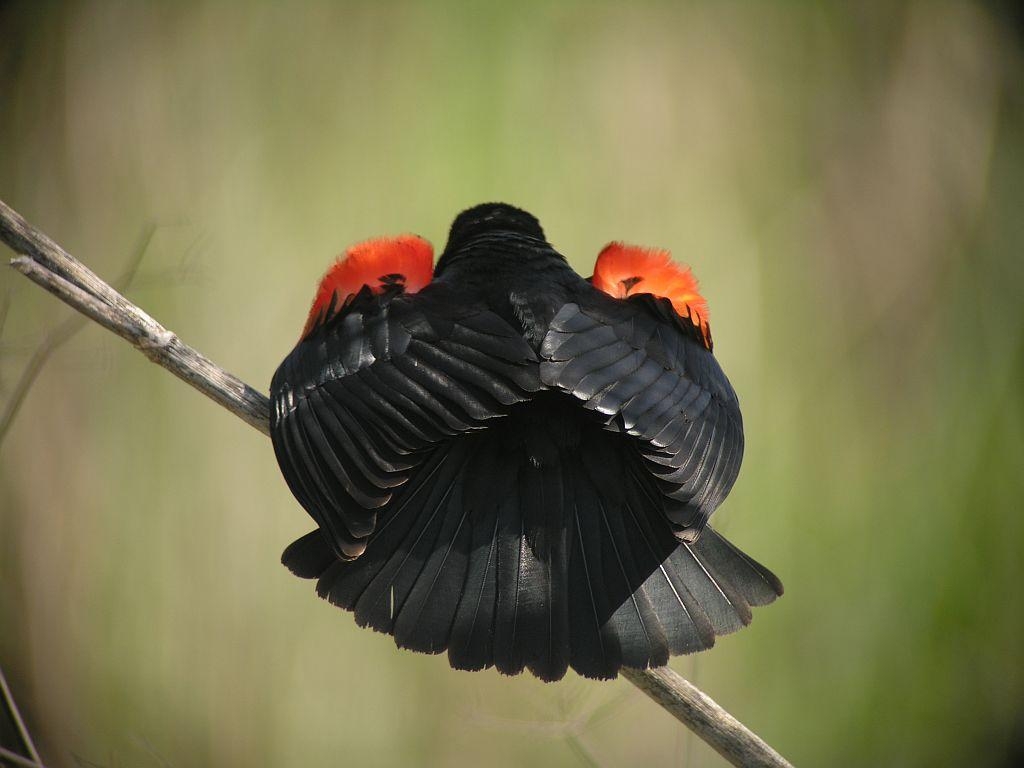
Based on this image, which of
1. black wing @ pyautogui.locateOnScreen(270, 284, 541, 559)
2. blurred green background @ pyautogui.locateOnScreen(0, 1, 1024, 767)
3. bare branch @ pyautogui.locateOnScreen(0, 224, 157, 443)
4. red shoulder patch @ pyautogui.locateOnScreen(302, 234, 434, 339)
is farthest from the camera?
blurred green background @ pyautogui.locateOnScreen(0, 1, 1024, 767)

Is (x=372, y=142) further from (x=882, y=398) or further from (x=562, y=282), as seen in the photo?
(x=882, y=398)

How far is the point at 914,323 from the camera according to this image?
3678 millimetres

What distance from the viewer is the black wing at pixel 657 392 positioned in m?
1.67

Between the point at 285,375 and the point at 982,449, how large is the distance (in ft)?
9.37

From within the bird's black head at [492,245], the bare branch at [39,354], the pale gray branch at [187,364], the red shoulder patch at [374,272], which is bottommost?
the bare branch at [39,354]

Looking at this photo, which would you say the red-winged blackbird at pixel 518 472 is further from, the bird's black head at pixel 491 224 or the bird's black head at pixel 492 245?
the bird's black head at pixel 491 224

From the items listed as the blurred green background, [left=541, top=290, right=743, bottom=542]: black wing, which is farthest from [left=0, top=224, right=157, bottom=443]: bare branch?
[left=541, top=290, right=743, bottom=542]: black wing

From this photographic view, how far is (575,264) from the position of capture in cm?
333

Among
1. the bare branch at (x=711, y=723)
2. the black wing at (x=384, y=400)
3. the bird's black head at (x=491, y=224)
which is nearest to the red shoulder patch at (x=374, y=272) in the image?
the black wing at (x=384, y=400)

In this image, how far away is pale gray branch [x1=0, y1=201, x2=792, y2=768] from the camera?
173cm

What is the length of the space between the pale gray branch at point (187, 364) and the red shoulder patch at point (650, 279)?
2.61 ft

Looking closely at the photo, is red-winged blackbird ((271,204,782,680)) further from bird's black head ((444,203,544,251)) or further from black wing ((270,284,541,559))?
bird's black head ((444,203,544,251))

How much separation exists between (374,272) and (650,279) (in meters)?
0.64

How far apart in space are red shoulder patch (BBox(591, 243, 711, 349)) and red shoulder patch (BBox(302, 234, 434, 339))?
1.38 ft
